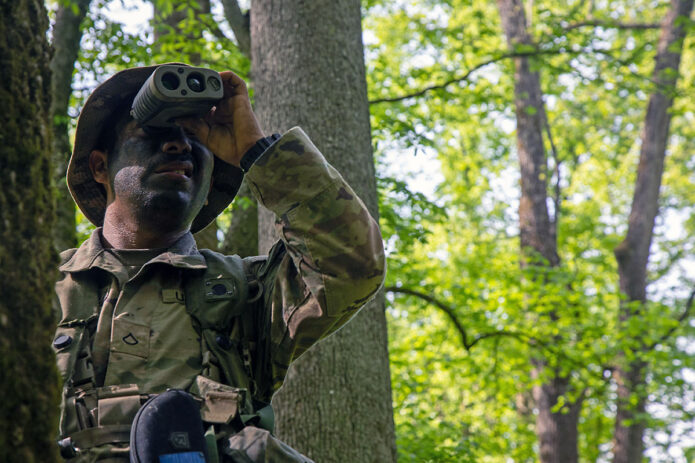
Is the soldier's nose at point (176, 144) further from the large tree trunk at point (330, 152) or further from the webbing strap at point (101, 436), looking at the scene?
the large tree trunk at point (330, 152)

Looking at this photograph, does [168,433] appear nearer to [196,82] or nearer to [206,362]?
[206,362]

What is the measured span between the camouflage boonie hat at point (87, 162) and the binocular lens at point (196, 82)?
0.50 metres

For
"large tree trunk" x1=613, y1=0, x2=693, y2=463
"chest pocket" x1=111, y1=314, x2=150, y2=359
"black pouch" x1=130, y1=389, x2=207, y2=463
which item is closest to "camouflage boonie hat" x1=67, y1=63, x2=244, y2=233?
"chest pocket" x1=111, y1=314, x2=150, y2=359

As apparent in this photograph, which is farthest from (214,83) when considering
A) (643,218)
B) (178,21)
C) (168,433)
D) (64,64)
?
(643,218)

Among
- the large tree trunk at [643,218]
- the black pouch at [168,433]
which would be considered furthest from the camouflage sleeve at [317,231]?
the large tree trunk at [643,218]

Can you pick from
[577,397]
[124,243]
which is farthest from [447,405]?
[124,243]

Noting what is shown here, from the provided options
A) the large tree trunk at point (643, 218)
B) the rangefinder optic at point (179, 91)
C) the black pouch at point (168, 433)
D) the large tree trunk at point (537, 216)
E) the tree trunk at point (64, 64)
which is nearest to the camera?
the black pouch at point (168, 433)

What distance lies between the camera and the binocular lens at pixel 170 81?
2342 millimetres

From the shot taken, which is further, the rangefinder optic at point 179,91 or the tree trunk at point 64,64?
the tree trunk at point 64,64

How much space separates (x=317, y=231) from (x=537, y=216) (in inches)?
464

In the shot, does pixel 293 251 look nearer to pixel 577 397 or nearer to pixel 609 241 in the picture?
pixel 577 397

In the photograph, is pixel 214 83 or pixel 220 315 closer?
pixel 214 83

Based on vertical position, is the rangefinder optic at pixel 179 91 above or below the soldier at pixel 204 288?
above

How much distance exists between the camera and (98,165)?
117 inches
